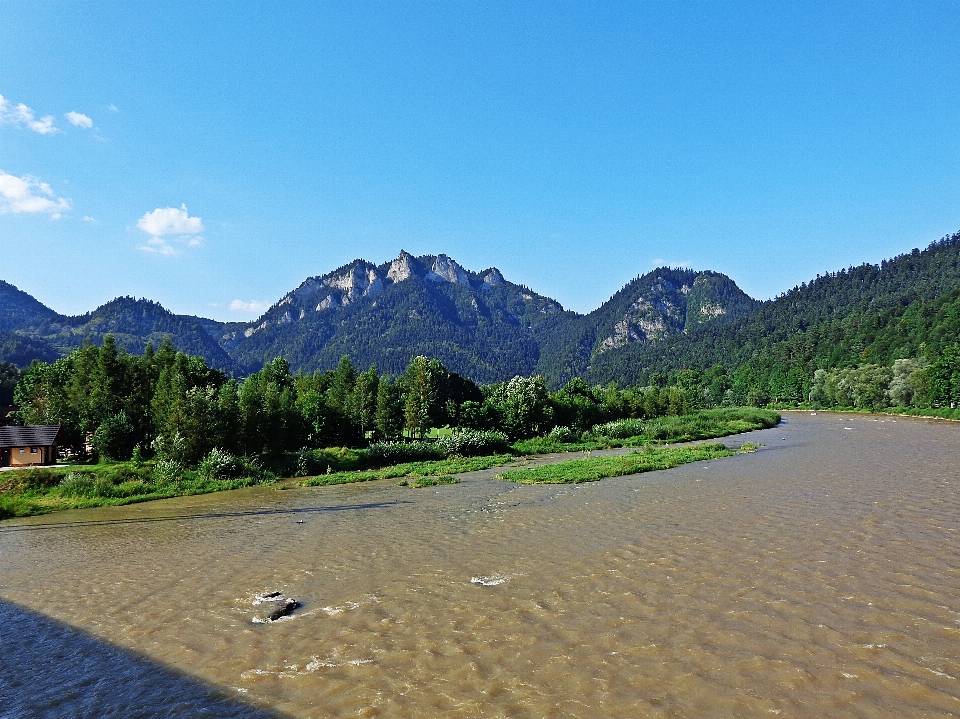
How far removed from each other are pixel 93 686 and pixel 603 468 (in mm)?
34673

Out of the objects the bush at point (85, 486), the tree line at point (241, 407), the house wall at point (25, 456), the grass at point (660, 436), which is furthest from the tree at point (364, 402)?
the bush at point (85, 486)

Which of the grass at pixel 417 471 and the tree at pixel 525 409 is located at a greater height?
the tree at pixel 525 409

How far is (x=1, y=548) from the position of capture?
2331 cm

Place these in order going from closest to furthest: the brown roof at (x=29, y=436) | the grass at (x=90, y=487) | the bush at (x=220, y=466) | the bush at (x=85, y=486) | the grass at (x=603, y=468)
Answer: the grass at (x=90, y=487) < the bush at (x=85, y=486) < the grass at (x=603, y=468) < the bush at (x=220, y=466) < the brown roof at (x=29, y=436)

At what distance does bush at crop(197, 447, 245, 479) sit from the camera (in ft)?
149

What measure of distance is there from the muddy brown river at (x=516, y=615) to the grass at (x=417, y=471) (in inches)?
759

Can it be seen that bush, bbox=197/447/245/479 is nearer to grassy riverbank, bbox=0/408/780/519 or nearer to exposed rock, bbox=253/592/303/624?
grassy riverbank, bbox=0/408/780/519

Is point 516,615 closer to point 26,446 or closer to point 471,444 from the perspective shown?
point 471,444

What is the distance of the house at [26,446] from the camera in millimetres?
53062

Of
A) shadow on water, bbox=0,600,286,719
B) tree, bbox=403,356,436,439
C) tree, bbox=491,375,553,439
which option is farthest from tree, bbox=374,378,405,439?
shadow on water, bbox=0,600,286,719

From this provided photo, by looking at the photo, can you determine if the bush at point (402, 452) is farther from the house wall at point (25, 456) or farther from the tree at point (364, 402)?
the house wall at point (25, 456)

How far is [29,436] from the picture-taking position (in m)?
54.4

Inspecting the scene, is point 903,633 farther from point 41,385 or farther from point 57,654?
point 41,385

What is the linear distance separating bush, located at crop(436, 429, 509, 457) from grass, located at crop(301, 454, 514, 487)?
4111mm
